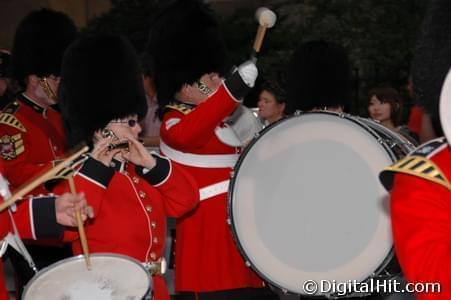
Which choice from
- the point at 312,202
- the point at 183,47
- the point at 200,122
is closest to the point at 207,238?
the point at 200,122

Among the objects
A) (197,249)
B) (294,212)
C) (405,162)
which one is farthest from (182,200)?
(405,162)

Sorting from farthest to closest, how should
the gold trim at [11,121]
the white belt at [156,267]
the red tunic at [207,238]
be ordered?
the gold trim at [11,121] < the red tunic at [207,238] < the white belt at [156,267]

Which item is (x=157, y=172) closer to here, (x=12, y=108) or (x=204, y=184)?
(x=204, y=184)

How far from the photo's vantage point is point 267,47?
9727mm

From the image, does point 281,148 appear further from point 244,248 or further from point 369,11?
point 369,11

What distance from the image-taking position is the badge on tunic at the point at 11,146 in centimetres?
426

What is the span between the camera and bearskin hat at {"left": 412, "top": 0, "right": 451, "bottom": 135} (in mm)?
2113


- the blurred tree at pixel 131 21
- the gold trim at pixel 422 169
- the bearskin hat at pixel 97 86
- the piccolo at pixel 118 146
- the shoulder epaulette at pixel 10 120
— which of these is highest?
the blurred tree at pixel 131 21

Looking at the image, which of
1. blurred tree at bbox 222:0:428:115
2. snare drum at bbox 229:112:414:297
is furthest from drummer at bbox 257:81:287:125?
blurred tree at bbox 222:0:428:115

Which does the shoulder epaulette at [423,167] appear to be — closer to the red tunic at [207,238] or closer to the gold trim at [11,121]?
the red tunic at [207,238]

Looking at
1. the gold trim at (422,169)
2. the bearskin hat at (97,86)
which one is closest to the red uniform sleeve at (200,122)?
the bearskin hat at (97,86)

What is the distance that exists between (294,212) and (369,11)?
6921mm

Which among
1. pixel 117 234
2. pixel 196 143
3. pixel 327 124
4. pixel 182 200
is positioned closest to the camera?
pixel 117 234

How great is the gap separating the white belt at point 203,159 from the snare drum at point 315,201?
41 centimetres
